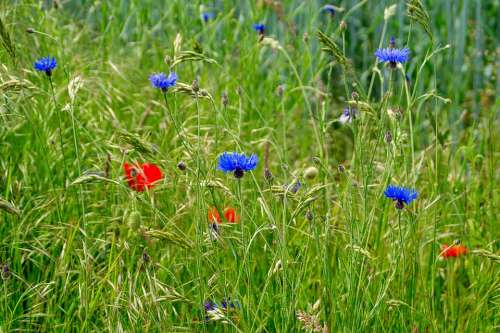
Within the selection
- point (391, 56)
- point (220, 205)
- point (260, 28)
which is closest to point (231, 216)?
point (220, 205)

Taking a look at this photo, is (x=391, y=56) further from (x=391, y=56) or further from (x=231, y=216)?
(x=231, y=216)

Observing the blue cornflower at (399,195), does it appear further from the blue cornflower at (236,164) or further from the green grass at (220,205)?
the blue cornflower at (236,164)

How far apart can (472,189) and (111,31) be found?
164 cm

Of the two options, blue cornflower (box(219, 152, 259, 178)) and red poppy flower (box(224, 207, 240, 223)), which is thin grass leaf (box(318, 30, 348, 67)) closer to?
blue cornflower (box(219, 152, 259, 178))

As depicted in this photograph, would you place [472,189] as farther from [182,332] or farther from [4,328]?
[4,328]

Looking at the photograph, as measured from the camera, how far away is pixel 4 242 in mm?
2332

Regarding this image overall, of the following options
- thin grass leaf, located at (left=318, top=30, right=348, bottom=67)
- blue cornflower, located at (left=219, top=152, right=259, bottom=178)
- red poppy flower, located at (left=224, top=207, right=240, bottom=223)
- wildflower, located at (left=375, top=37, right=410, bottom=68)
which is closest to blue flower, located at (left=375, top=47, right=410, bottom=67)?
wildflower, located at (left=375, top=37, right=410, bottom=68)

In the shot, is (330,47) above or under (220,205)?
above

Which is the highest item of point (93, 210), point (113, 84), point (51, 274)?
point (113, 84)

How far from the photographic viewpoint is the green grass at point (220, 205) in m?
1.89

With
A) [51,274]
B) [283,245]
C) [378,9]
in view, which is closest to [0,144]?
[51,274]

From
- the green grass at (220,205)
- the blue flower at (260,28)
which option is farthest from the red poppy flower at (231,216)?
the blue flower at (260,28)

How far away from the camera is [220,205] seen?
2494 mm

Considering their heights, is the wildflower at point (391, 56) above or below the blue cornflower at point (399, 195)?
above
